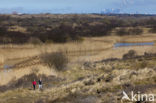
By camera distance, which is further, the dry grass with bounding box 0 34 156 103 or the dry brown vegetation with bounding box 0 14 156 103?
the dry grass with bounding box 0 34 156 103

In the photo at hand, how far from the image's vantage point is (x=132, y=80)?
10156 mm

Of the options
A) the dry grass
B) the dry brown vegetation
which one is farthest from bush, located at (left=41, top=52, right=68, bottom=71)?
the dry grass

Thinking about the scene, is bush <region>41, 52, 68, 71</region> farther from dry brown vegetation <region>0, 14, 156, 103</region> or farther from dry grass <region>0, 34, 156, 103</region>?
dry grass <region>0, 34, 156, 103</region>

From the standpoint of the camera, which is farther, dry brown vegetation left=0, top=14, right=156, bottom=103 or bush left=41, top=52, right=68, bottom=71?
bush left=41, top=52, right=68, bottom=71

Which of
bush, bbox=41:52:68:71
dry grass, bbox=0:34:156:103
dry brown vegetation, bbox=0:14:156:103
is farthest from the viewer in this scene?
bush, bbox=41:52:68:71

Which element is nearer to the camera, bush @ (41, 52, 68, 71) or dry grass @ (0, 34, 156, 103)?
dry grass @ (0, 34, 156, 103)

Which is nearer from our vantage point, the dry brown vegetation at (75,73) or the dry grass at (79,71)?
the dry brown vegetation at (75,73)

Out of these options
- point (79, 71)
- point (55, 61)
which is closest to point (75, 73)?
point (79, 71)

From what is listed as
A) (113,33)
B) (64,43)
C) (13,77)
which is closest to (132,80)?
(13,77)

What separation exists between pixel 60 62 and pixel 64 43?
12227mm

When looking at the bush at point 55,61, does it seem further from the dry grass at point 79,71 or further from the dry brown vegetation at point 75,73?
the dry grass at point 79,71

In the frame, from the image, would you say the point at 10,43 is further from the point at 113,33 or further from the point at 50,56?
the point at 113,33

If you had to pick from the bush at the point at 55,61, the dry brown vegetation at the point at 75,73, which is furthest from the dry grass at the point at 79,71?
the bush at the point at 55,61

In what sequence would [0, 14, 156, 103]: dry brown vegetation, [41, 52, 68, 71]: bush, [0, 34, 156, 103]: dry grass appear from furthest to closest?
[41, 52, 68, 71]: bush
[0, 34, 156, 103]: dry grass
[0, 14, 156, 103]: dry brown vegetation
